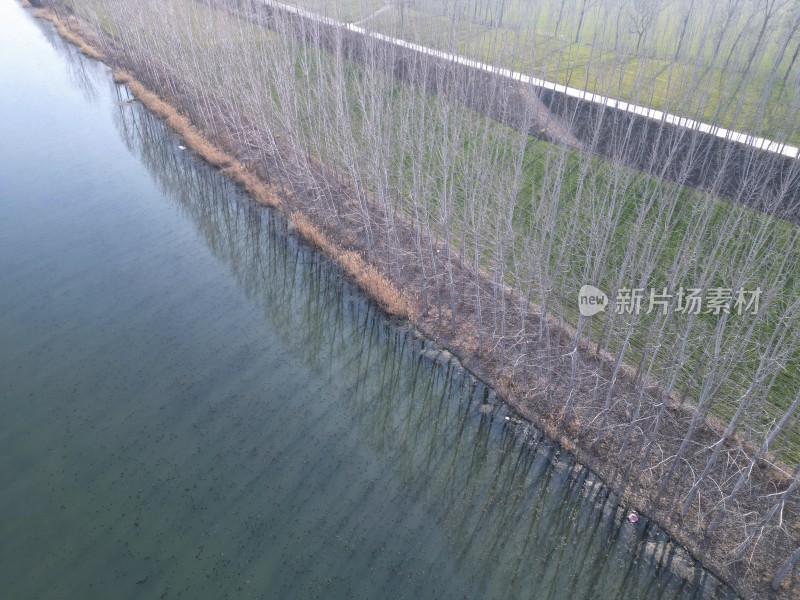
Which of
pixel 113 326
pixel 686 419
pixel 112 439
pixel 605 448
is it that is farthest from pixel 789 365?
pixel 113 326

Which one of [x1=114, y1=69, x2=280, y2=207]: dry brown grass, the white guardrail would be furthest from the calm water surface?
the white guardrail

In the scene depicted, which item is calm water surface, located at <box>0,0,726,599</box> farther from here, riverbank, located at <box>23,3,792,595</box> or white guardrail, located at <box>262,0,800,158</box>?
white guardrail, located at <box>262,0,800,158</box>

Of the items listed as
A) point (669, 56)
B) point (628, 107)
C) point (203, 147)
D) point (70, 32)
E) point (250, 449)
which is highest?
point (628, 107)

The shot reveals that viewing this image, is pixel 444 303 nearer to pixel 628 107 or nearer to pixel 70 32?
pixel 628 107

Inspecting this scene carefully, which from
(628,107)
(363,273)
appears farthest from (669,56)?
(363,273)

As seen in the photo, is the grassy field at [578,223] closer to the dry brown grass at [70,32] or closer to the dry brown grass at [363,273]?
the dry brown grass at [363,273]
